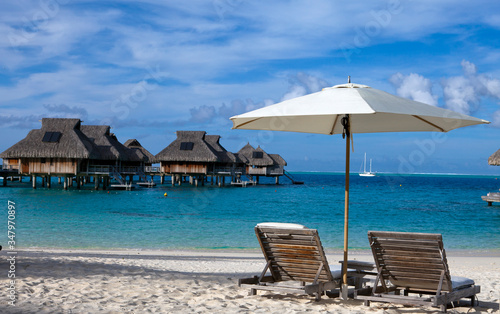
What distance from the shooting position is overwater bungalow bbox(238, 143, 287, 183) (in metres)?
62.7

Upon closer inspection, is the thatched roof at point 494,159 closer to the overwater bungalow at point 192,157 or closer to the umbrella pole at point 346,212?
the umbrella pole at point 346,212

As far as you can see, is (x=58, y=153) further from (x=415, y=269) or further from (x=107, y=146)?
(x=415, y=269)

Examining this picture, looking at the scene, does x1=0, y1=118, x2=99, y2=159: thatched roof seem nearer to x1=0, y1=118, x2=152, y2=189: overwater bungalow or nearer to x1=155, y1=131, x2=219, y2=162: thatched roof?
x1=0, y1=118, x2=152, y2=189: overwater bungalow

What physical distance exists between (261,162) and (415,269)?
191 ft

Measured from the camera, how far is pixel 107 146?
4638cm

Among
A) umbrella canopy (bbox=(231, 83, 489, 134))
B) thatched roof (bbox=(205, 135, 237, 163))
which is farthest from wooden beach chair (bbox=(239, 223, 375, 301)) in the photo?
thatched roof (bbox=(205, 135, 237, 163))

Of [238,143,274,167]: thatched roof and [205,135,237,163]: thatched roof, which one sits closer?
[205,135,237,163]: thatched roof

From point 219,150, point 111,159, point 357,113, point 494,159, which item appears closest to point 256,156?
point 219,150

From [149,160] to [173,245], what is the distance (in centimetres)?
4242

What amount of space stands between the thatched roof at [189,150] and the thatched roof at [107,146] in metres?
2.62

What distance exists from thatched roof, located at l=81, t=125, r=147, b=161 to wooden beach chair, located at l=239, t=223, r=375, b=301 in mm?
40968

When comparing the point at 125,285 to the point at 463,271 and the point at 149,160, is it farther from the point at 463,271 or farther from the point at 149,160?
the point at 149,160

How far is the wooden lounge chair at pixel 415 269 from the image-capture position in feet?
14.3

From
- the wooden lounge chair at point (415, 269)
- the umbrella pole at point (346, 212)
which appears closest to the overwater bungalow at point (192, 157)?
the umbrella pole at point (346, 212)
